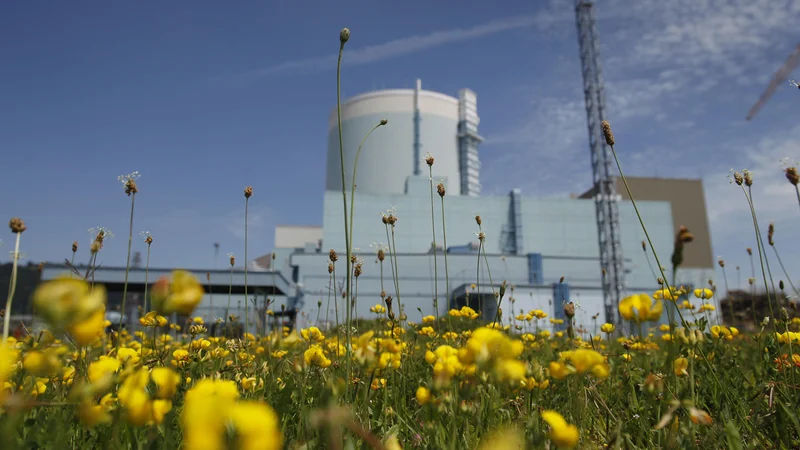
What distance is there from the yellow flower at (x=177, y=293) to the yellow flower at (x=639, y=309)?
94 centimetres

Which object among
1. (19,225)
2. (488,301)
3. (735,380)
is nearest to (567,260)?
(488,301)

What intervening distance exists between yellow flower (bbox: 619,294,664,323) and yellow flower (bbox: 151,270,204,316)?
937 millimetres

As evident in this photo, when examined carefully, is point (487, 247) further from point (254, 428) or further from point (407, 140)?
point (254, 428)

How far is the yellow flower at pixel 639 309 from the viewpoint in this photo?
1137mm

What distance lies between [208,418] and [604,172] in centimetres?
2891

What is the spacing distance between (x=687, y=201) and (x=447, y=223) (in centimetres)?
2103

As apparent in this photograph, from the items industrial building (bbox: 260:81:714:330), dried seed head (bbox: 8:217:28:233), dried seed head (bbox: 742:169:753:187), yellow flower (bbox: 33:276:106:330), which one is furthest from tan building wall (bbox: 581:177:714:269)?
yellow flower (bbox: 33:276:106:330)

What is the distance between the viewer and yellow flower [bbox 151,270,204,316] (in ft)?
2.70

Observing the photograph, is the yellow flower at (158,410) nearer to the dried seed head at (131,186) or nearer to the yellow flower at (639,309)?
the yellow flower at (639,309)

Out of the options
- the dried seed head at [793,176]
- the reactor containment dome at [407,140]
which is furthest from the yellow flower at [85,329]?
the reactor containment dome at [407,140]

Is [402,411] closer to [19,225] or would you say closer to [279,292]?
[19,225]

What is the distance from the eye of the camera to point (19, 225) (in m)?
1.13

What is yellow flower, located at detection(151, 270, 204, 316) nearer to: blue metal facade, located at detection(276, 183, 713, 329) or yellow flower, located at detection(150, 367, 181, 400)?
yellow flower, located at detection(150, 367, 181, 400)

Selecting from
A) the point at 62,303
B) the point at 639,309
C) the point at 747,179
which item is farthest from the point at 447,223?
the point at 62,303
